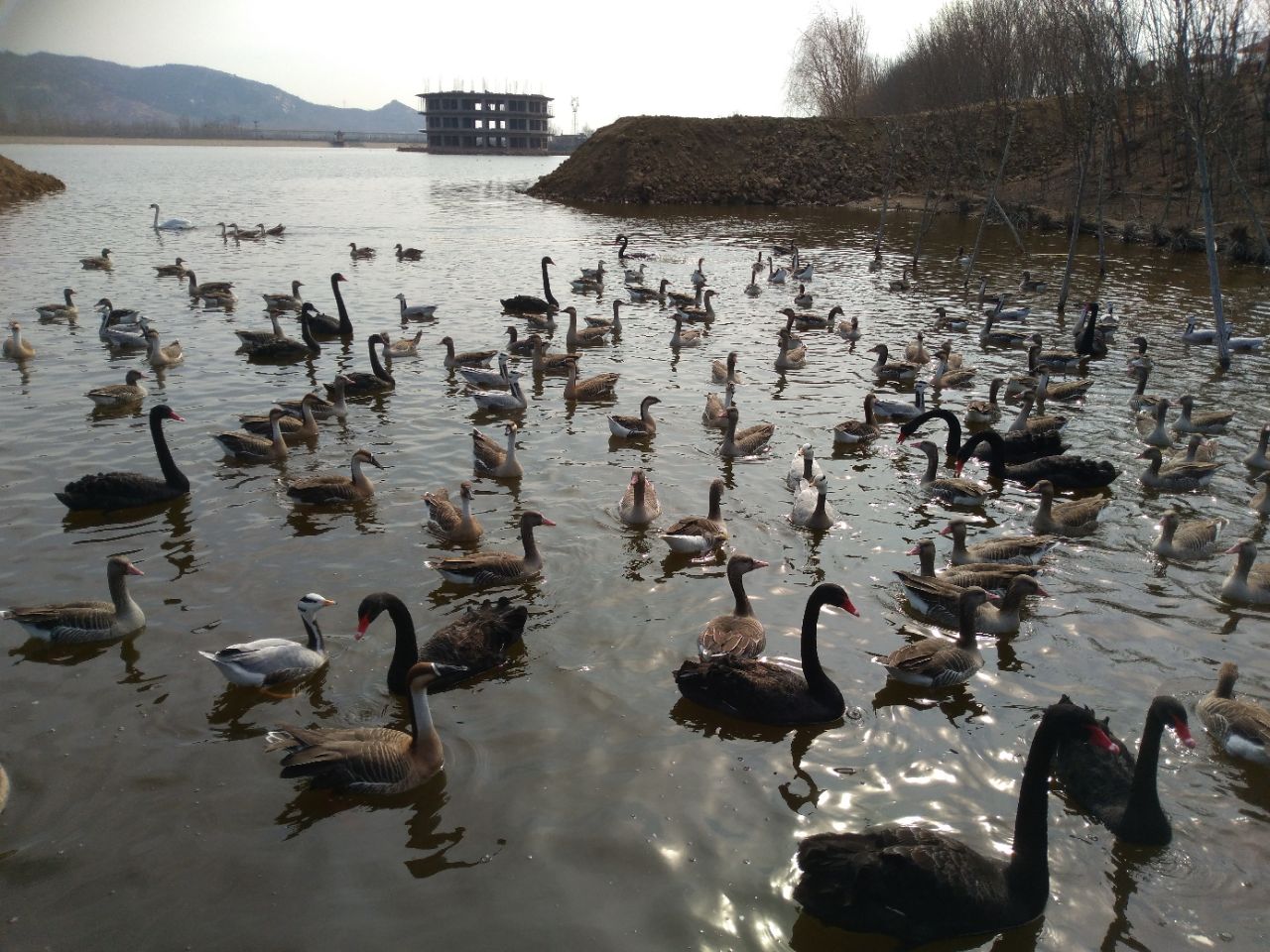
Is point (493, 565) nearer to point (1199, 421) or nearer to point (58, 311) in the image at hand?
point (1199, 421)

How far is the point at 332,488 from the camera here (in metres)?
12.6

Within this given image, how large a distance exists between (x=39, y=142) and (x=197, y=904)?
6641 inches

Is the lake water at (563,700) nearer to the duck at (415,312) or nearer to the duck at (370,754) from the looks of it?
the duck at (370,754)

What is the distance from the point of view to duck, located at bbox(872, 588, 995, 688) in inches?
337

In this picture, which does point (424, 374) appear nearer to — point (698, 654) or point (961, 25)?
point (698, 654)

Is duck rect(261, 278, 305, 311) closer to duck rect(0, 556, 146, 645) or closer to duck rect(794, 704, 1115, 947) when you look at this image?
duck rect(0, 556, 146, 645)

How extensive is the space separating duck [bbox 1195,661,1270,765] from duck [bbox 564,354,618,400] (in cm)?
1233

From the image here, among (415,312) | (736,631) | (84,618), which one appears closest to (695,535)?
(736,631)

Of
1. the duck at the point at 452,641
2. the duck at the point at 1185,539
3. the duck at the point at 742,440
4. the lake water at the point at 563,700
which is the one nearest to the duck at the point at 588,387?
the lake water at the point at 563,700

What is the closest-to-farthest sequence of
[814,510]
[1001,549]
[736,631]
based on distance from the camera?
[736,631]
[1001,549]
[814,510]

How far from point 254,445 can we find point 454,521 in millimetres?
4529

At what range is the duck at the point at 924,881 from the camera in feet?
19.2

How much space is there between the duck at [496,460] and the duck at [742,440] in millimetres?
3449

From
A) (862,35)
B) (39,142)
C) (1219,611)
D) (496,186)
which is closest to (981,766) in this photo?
(1219,611)
